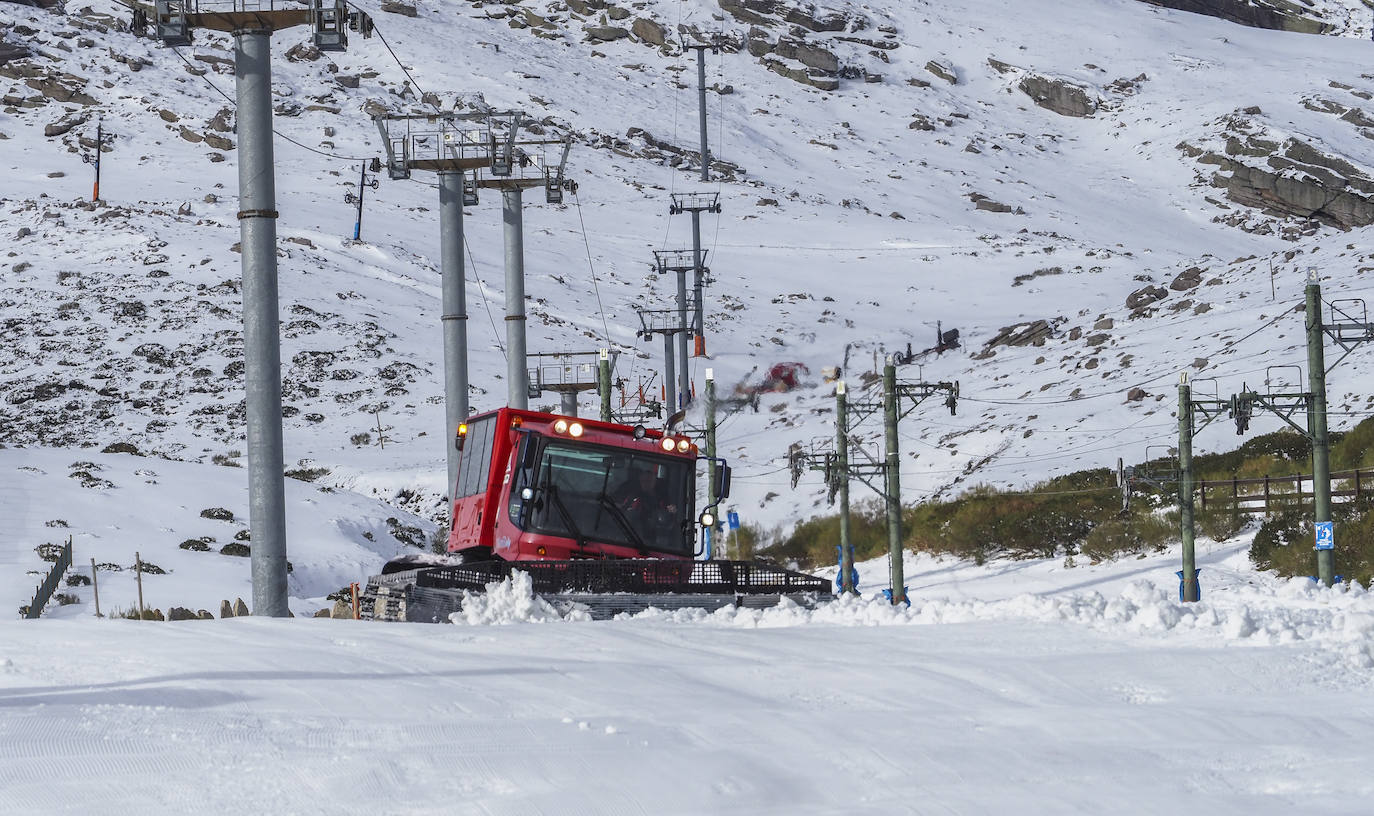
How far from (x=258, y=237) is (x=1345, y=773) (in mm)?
15695

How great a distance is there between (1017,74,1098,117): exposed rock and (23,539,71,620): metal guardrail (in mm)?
140770

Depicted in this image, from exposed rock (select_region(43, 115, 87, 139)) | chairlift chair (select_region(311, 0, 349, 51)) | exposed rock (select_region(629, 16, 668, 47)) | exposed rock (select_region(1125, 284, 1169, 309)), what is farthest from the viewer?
exposed rock (select_region(629, 16, 668, 47))

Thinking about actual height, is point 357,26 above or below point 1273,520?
above

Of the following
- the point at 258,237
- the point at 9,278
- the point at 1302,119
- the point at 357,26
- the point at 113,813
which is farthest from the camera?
the point at 1302,119

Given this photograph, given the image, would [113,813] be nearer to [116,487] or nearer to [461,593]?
[461,593]

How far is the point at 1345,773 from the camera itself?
8.16 meters

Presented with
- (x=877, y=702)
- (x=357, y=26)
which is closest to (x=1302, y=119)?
(x=357, y=26)

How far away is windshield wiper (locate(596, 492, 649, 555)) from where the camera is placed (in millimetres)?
20297

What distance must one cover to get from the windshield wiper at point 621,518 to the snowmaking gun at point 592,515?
0.01m

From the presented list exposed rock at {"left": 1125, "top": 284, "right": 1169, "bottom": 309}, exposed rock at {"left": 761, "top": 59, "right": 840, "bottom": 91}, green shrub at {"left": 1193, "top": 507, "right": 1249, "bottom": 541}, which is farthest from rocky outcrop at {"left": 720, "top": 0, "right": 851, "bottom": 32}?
green shrub at {"left": 1193, "top": 507, "right": 1249, "bottom": 541}

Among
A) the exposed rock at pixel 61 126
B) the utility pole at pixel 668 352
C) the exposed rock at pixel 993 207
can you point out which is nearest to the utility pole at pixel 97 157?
the exposed rock at pixel 61 126

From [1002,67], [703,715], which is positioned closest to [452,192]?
[703,715]

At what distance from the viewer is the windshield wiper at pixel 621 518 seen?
20.3 m

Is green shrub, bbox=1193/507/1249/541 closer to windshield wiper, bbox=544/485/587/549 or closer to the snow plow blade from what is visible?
the snow plow blade
